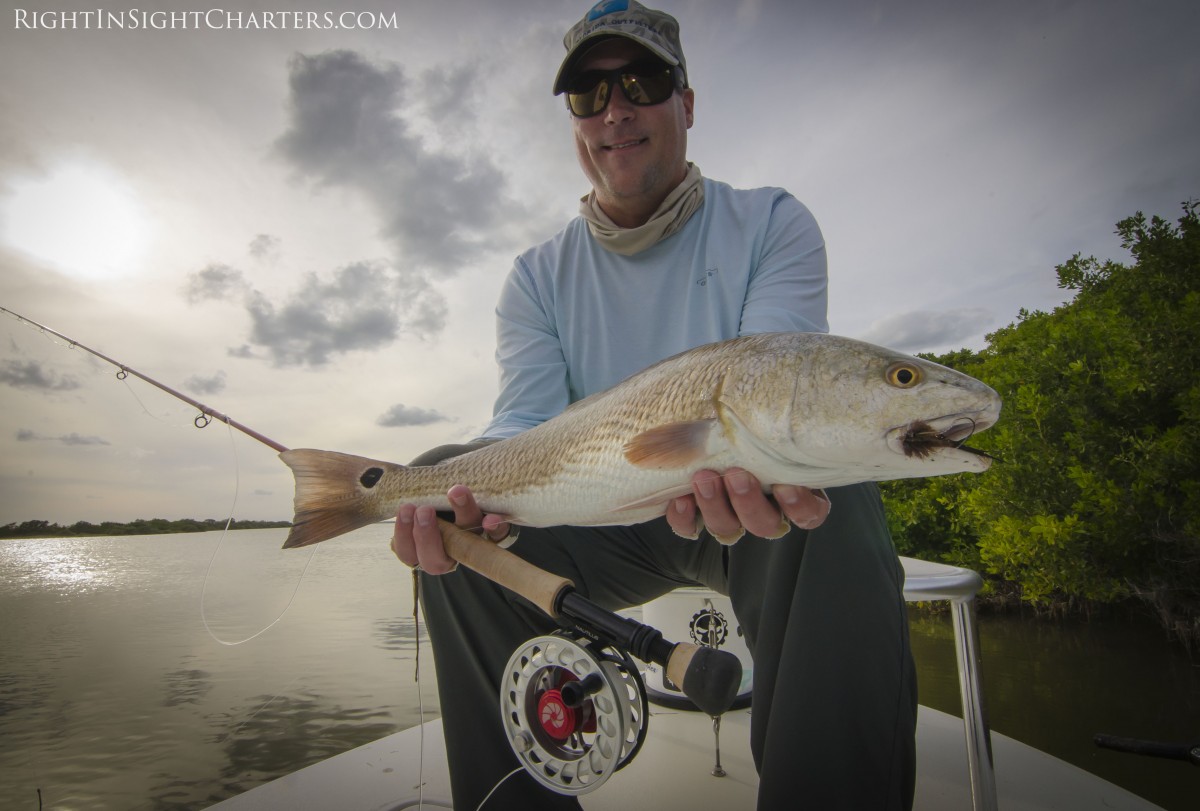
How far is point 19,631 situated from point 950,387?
600 inches

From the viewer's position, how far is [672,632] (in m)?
3.40

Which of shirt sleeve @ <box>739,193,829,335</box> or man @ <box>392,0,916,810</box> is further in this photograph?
shirt sleeve @ <box>739,193,829,335</box>

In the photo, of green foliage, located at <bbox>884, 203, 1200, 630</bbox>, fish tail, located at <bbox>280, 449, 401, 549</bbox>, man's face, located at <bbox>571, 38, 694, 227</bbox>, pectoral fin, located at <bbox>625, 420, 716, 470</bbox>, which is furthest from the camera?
green foliage, located at <bbox>884, 203, 1200, 630</bbox>

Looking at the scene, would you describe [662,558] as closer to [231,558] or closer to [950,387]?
[950,387]

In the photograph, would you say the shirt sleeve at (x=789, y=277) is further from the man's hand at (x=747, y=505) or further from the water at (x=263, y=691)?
the water at (x=263, y=691)

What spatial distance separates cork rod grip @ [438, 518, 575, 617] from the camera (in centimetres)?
172

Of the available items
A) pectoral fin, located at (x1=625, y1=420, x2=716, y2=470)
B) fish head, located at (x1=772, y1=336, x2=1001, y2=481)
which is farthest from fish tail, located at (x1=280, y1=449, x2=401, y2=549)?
fish head, located at (x1=772, y1=336, x2=1001, y2=481)

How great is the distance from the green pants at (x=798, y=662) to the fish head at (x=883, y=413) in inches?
7.7

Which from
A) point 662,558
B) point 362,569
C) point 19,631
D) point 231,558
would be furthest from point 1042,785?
point 231,558

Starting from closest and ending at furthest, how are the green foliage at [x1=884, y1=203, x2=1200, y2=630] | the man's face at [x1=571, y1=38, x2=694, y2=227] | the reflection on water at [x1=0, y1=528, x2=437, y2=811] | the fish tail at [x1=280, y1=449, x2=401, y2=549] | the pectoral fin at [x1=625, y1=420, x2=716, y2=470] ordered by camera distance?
the pectoral fin at [x1=625, y1=420, x2=716, y2=470] → the fish tail at [x1=280, y1=449, x2=401, y2=549] → the man's face at [x1=571, y1=38, x2=694, y2=227] → the reflection on water at [x1=0, y1=528, x2=437, y2=811] → the green foliage at [x1=884, y1=203, x2=1200, y2=630]

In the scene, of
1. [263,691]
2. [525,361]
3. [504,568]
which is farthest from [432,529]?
[263,691]

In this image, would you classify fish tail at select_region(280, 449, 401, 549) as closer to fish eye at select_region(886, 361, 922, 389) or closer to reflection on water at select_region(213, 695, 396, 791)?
fish eye at select_region(886, 361, 922, 389)

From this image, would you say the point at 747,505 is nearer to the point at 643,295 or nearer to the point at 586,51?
the point at 643,295

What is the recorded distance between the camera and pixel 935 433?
1.42 metres
